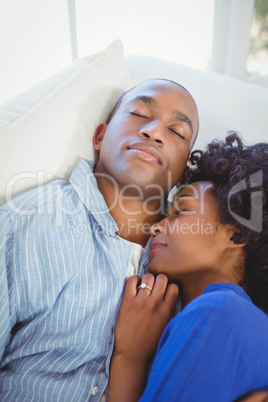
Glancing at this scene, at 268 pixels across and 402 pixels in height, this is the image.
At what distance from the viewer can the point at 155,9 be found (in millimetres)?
1633

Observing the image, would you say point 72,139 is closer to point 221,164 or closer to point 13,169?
point 13,169

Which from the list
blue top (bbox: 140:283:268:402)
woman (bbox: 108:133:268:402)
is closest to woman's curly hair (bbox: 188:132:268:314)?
woman (bbox: 108:133:268:402)

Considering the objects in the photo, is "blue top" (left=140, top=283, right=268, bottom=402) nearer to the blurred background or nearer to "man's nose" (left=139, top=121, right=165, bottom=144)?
"man's nose" (left=139, top=121, right=165, bottom=144)

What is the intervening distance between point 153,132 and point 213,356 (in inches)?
24.9

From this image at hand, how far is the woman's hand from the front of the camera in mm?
615

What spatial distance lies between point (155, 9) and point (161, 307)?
1.61m

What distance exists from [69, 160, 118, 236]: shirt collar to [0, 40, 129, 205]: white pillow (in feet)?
0.25

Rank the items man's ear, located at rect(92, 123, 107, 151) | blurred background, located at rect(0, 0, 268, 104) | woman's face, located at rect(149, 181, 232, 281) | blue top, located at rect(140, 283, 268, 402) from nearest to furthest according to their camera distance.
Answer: blue top, located at rect(140, 283, 268, 402) → woman's face, located at rect(149, 181, 232, 281) → man's ear, located at rect(92, 123, 107, 151) → blurred background, located at rect(0, 0, 268, 104)

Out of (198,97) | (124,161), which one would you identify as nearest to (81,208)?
(124,161)

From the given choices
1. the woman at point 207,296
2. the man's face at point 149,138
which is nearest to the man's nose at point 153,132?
the man's face at point 149,138

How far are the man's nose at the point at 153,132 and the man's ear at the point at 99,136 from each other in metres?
0.20

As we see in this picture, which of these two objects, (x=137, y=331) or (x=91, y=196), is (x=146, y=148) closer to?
(x=91, y=196)

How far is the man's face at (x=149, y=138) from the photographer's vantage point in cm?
88

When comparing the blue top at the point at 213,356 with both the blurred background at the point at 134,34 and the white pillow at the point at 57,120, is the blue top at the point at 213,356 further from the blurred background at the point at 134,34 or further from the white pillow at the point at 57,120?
the blurred background at the point at 134,34
